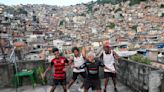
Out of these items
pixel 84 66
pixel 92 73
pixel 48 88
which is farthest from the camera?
pixel 48 88

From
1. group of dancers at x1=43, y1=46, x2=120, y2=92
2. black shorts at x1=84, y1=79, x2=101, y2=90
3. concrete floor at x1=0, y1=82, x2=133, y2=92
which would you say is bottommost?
Answer: concrete floor at x1=0, y1=82, x2=133, y2=92

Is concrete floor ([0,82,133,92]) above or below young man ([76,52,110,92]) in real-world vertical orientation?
below

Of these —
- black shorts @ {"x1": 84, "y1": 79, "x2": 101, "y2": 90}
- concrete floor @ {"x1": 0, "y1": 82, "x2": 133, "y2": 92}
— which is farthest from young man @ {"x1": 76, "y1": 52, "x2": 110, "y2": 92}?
concrete floor @ {"x1": 0, "y1": 82, "x2": 133, "y2": 92}

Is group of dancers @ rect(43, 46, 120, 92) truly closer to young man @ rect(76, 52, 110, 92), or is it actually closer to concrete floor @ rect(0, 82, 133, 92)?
young man @ rect(76, 52, 110, 92)

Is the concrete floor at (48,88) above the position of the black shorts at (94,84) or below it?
below

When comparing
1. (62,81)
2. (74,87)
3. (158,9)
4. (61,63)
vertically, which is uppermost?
(158,9)

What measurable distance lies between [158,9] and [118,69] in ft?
363

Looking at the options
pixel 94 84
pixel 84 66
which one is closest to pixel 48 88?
pixel 84 66

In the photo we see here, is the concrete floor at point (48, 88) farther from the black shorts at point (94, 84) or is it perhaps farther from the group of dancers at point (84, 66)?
the black shorts at point (94, 84)

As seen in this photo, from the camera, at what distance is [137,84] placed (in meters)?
6.46

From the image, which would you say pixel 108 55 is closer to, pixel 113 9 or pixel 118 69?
pixel 118 69

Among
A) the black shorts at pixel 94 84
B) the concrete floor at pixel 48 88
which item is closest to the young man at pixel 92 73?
the black shorts at pixel 94 84

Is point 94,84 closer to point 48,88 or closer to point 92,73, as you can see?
point 92,73

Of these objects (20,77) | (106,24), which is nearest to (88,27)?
(106,24)
